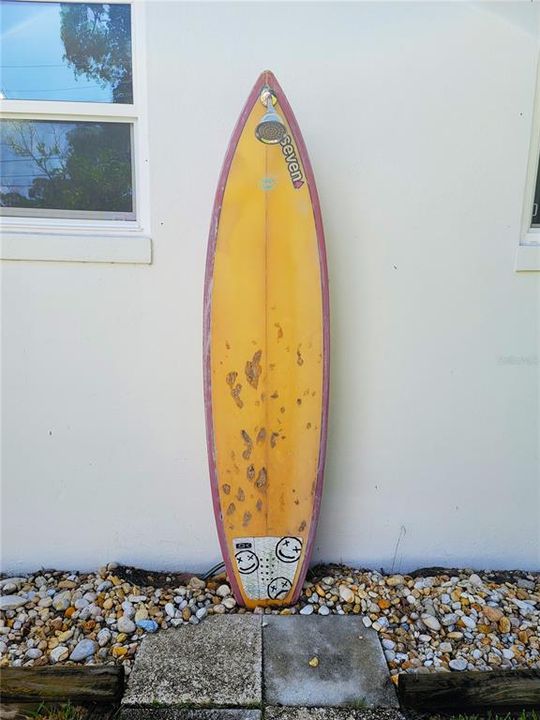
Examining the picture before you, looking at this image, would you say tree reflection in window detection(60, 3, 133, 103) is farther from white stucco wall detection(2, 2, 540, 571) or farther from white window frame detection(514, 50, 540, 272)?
white window frame detection(514, 50, 540, 272)

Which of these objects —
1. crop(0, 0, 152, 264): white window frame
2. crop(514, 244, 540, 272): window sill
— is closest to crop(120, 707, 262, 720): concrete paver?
crop(0, 0, 152, 264): white window frame

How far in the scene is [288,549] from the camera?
206cm

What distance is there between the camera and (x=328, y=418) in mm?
2176

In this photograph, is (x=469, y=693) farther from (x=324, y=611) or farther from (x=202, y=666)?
(x=202, y=666)

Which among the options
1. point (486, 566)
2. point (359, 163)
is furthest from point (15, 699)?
point (359, 163)

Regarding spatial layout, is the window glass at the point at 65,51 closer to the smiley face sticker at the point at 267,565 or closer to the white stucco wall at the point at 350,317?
the white stucco wall at the point at 350,317

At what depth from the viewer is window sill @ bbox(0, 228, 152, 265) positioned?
6.70ft

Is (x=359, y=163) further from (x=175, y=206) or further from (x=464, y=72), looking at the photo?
(x=175, y=206)

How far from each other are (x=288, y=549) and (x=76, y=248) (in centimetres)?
162

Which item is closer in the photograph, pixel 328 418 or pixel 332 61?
pixel 332 61

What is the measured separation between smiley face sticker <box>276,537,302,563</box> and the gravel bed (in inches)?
8.1

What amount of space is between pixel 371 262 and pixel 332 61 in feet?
2.80

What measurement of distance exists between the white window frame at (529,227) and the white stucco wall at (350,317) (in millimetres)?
41

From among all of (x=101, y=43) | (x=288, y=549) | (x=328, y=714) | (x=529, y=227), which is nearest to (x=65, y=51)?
(x=101, y=43)
